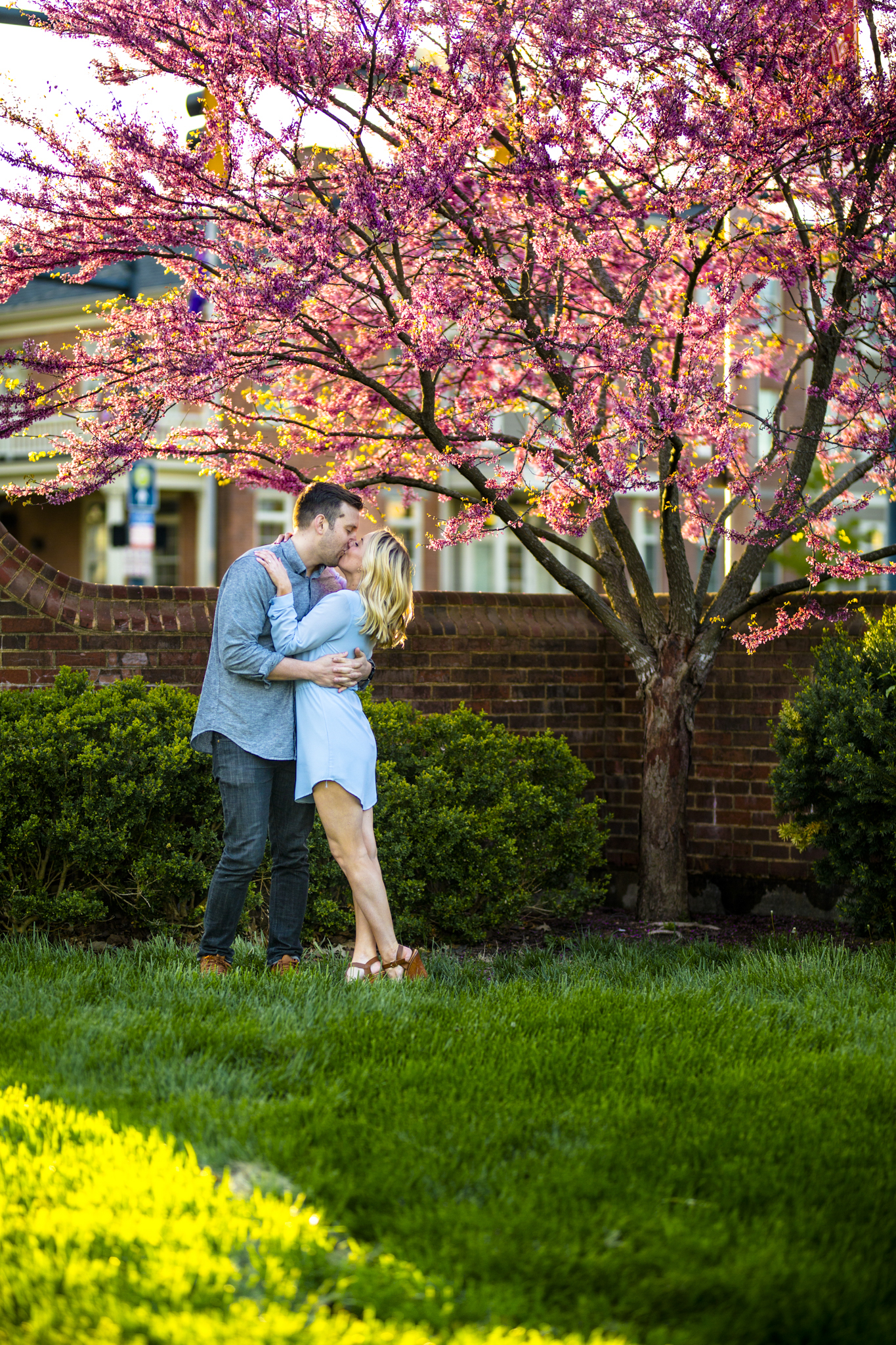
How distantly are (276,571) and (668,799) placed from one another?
11.4ft

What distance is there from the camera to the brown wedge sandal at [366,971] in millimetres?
5277

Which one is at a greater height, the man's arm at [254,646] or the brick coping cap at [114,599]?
the brick coping cap at [114,599]

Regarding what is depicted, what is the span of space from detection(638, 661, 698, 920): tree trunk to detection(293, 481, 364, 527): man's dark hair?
10.4 ft

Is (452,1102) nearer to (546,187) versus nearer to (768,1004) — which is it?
(768,1004)

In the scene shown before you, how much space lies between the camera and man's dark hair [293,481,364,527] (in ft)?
17.6

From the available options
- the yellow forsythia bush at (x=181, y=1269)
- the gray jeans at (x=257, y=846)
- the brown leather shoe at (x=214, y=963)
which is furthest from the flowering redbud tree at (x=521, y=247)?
the yellow forsythia bush at (x=181, y=1269)

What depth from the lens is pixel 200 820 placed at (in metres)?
6.45

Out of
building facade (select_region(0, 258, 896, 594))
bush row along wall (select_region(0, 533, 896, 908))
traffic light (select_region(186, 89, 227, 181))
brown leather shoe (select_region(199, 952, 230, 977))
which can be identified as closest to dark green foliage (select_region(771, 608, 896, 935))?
bush row along wall (select_region(0, 533, 896, 908))

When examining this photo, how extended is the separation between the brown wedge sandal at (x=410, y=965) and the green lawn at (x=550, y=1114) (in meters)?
0.08

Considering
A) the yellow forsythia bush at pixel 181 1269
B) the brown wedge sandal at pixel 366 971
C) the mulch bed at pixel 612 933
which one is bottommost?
Answer: the mulch bed at pixel 612 933

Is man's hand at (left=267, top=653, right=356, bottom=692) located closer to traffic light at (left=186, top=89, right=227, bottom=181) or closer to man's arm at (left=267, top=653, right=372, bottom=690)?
man's arm at (left=267, top=653, right=372, bottom=690)

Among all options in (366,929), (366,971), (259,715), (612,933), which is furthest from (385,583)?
(612,933)

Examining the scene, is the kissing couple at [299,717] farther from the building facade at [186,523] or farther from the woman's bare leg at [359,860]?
the building facade at [186,523]

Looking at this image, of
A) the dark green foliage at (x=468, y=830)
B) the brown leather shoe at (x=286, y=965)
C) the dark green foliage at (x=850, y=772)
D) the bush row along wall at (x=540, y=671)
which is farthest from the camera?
the bush row along wall at (x=540, y=671)
